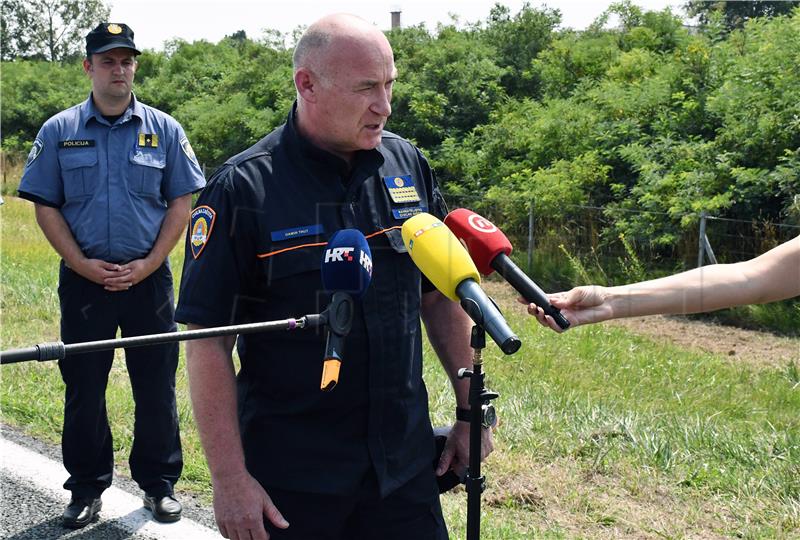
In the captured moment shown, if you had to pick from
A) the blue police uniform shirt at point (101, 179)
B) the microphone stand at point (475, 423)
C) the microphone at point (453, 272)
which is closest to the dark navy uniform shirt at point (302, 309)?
the microphone at point (453, 272)

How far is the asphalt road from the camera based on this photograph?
4.22 metres

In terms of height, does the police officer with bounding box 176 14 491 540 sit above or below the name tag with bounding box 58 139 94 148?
below

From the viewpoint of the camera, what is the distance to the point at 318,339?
2.62 metres

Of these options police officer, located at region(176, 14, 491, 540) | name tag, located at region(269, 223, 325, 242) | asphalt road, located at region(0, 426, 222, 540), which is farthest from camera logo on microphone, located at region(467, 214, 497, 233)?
asphalt road, located at region(0, 426, 222, 540)

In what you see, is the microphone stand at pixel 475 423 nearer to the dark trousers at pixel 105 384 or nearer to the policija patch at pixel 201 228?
the policija patch at pixel 201 228

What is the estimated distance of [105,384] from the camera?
15.4ft

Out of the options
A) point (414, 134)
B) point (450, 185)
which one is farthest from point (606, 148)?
point (414, 134)

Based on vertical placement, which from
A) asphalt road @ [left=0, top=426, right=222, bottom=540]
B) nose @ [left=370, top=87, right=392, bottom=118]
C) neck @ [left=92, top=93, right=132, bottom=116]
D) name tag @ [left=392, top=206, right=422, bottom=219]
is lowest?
asphalt road @ [left=0, top=426, right=222, bottom=540]

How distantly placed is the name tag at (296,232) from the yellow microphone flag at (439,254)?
329 millimetres

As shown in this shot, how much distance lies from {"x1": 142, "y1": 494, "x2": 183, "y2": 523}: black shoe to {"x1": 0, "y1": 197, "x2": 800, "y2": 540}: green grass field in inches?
11.4

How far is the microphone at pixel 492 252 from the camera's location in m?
2.26

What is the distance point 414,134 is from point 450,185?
8.21 feet

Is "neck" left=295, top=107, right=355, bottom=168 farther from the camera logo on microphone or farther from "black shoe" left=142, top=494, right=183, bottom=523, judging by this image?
→ "black shoe" left=142, top=494, right=183, bottom=523

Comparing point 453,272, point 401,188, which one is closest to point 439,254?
point 453,272
